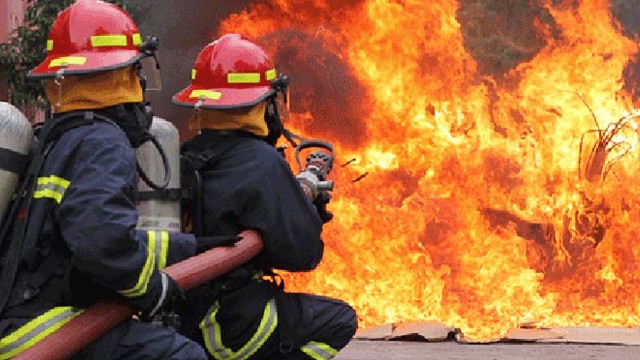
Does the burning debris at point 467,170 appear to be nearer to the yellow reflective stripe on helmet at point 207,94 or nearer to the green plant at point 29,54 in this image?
the green plant at point 29,54

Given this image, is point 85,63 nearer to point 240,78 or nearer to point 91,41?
point 91,41

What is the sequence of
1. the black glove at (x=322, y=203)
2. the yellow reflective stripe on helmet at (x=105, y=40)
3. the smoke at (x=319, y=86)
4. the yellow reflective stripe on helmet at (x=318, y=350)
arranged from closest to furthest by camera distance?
the yellow reflective stripe on helmet at (x=105, y=40) → the yellow reflective stripe on helmet at (x=318, y=350) → the black glove at (x=322, y=203) → the smoke at (x=319, y=86)

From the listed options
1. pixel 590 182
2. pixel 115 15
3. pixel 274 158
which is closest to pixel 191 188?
pixel 274 158

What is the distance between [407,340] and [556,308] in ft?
4.90

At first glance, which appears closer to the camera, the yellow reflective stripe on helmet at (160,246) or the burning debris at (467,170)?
the yellow reflective stripe on helmet at (160,246)

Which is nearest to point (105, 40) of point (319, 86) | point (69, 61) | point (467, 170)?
point (69, 61)

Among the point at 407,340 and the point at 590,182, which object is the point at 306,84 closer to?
the point at 590,182

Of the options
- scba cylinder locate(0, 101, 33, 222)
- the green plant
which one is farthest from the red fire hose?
the green plant

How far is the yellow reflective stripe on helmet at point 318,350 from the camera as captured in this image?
182 inches

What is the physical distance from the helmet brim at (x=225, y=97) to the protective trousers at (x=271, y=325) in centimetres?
73

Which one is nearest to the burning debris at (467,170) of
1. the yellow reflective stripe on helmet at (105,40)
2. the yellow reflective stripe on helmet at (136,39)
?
the yellow reflective stripe on helmet at (136,39)

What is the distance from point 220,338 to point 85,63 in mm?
1367

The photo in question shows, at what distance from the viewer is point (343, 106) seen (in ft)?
39.1

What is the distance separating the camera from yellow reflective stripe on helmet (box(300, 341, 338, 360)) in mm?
4629
